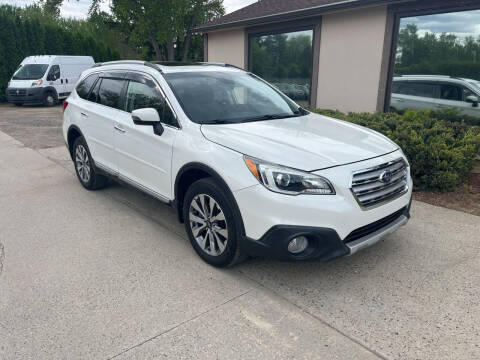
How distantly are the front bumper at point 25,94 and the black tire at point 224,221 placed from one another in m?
16.7

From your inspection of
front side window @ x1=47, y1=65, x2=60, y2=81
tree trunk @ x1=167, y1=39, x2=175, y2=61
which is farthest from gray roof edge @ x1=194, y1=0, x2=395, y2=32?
tree trunk @ x1=167, y1=39, x2=175, y2=61

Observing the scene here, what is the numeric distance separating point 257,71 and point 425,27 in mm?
5125

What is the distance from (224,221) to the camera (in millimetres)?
3324

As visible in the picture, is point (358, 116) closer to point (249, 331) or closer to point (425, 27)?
point (425, 27)

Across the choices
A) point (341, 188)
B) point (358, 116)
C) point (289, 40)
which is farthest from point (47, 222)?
point (289, 40)

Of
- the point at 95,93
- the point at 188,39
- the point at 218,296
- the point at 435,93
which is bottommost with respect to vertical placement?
the point at 218,296

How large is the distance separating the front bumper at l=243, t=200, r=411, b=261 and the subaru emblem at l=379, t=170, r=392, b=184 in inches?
14.6

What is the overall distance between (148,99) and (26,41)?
1956 cm

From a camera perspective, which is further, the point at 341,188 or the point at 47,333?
the point at 341,188

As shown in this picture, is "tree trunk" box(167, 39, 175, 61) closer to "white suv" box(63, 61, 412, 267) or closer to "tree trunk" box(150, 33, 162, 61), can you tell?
"tree trunk" box(150, 33, 162, 61)

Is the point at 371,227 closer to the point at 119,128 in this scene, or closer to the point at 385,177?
the point at 385,177

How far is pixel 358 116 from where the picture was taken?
6852mm

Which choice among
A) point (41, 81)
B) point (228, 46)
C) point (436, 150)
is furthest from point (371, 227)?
point (41, 81)

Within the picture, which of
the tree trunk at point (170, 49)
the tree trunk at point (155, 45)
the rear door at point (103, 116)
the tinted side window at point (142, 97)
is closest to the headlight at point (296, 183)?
the tinted side window at point (142, 97)
